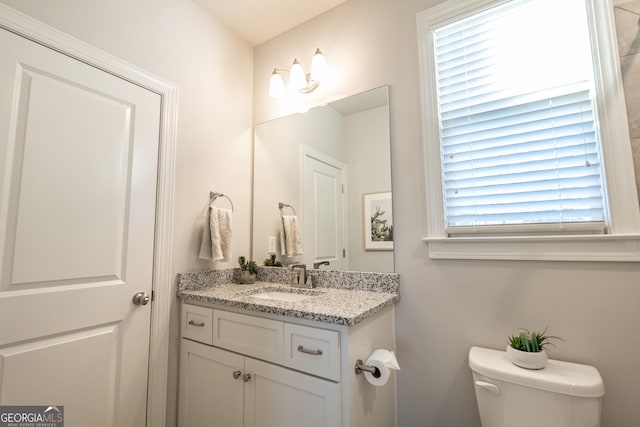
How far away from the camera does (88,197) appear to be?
127cm

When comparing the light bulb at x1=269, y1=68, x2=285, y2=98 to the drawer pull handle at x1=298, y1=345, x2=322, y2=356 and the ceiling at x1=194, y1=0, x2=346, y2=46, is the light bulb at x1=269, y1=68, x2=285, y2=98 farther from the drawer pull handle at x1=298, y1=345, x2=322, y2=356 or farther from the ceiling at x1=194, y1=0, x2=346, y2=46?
the drawer pull handle at x1=298, y1=345, x2=322, y2=356

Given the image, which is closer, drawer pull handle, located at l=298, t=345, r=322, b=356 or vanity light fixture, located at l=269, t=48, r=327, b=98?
drawer pull handle, located at l=298, t=345, r=322, b=356

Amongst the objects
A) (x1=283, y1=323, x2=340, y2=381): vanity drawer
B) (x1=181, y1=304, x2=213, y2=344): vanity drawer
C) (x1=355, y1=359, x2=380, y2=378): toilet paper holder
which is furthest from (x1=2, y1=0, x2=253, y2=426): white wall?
(x1=355, y1=359, x2=380, y2=378): toilet paper holder

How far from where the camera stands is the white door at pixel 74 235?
1088 millimetres

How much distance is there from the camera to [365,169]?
161 centimetres

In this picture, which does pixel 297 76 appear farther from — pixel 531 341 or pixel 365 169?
pixel 531 341

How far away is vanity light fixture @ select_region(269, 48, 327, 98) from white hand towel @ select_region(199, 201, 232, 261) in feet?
2.84

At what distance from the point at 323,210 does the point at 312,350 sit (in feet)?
2.85

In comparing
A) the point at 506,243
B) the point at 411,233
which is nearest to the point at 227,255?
the point at 411,233

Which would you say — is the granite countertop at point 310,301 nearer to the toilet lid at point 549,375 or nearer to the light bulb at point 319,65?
the toilet lid at point 549,375

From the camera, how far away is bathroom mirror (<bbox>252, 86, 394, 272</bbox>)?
5.15 feet

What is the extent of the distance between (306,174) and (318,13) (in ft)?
3.44

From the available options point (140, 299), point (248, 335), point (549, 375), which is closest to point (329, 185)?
point (248, 335)

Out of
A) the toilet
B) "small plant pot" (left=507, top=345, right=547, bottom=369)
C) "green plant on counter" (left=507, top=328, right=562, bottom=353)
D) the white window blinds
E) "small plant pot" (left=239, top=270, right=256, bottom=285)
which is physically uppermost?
the white window blinds
